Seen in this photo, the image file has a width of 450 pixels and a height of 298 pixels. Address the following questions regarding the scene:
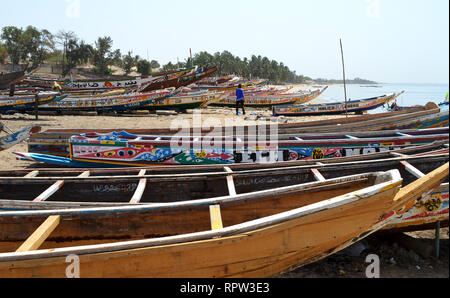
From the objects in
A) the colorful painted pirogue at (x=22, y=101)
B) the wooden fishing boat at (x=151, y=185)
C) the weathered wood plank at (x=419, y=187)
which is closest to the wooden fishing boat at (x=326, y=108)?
the colorful painted pirogue at (x=22, y=101)

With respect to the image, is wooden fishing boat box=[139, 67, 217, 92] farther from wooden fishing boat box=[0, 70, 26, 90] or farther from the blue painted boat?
the blue painted boat

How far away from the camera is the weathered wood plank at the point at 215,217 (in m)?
2.89

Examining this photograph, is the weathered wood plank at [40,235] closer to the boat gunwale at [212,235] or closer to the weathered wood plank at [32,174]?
the boat gunwale at [212,235]

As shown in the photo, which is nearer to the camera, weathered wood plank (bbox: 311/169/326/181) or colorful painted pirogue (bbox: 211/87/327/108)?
weathered wood plank (bbox: 311/169/326/181)

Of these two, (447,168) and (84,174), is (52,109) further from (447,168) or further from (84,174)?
(447,168)

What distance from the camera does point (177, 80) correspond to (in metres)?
19.3

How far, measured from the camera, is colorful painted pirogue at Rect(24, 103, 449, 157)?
7.37 metres

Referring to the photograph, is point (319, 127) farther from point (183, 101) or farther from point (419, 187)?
point (183, 101)

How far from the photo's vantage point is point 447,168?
3334 millimetres

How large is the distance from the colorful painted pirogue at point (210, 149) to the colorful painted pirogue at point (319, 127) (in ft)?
1.85

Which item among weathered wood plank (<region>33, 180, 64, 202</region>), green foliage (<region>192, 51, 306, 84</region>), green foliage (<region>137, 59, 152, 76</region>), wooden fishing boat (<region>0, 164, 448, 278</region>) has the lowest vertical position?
wooden fishing boat (<region>0, 164, 448, 278</region>)

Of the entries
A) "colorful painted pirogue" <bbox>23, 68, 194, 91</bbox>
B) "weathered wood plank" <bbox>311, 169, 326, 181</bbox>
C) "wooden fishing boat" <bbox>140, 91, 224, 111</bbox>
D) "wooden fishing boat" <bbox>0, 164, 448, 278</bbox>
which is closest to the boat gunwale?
"wooden fishing boat" <bbox>0, 164, 448, 278</bbox>

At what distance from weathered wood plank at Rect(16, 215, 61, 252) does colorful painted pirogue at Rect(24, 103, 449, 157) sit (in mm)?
4693
